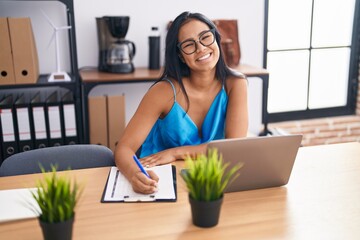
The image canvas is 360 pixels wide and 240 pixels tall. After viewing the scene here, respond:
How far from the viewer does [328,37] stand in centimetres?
345

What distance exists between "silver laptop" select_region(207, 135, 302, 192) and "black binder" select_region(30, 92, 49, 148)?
157cm

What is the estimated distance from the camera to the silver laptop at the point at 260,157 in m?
1.20

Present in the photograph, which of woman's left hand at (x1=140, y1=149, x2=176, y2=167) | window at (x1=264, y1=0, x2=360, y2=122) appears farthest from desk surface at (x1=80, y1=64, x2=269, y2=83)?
woman's left hand at (x1=140, y1=149, x2=176, y2=167)

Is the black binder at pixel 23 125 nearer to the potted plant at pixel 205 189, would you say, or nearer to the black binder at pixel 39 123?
the black binder at pixel 39 123

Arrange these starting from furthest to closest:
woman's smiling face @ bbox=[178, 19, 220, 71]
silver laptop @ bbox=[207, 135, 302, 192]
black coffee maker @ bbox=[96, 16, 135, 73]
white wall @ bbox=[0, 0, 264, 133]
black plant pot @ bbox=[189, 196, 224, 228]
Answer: white wall @ bbox=[0, 0, 264, 133]
black coffee maker @ bbox=[96, 16, 135, 73]
woman's smiling face @ bbox=[178, 19, 220, 71]
silver laptop @ bbox=[207, 135, 302, 192]
black plant pot @ bbox=[189, 196, 224, 228]

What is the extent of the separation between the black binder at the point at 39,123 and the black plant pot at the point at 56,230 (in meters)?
1.66

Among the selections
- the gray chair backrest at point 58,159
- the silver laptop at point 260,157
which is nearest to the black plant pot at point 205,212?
the silver laptop at point 260,157

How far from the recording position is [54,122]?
101 inches

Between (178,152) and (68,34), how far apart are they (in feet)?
4.93

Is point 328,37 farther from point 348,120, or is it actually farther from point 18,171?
point 18,171

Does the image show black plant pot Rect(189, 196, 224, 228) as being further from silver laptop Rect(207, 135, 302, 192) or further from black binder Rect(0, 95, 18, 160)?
black binder Rect(0, 95, 18, 160)

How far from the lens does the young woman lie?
1.75 meters

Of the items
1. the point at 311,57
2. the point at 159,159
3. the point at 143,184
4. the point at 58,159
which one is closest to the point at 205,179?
the point at 143,184

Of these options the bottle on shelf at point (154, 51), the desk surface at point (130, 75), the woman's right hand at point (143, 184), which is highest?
the bottle on shelf at point (154, 51)
